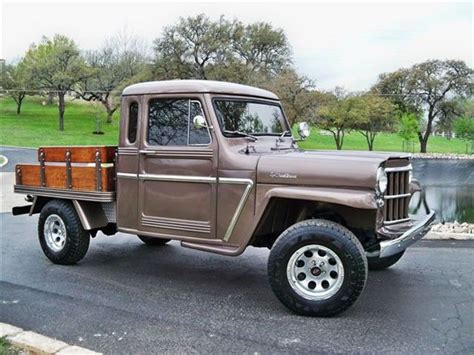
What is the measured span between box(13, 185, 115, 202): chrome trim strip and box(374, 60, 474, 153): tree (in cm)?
3756

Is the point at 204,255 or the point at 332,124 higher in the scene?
the point at 332,124

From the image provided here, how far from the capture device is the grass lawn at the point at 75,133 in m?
38.8

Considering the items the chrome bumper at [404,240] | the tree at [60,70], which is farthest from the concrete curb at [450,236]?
the tree at [60,70]

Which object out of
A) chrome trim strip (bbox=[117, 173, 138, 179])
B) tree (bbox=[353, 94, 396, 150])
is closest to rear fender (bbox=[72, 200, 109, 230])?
chrome trim strip (bbox=[117, 173, 138, 179])

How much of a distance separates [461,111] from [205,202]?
1610 inches

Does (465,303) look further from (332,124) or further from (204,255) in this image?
(332,124)

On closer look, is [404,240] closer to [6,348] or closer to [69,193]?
[6,348]

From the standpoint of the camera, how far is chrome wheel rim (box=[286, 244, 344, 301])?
4.40m

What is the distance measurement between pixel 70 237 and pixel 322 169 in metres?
3.29

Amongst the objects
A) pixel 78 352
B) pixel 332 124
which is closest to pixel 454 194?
pixel 78 352

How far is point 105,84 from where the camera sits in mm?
47719

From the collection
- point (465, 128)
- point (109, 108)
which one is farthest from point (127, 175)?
point (109, 108)

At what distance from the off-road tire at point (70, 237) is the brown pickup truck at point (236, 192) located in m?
0.01

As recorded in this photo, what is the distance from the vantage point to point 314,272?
447 cm
